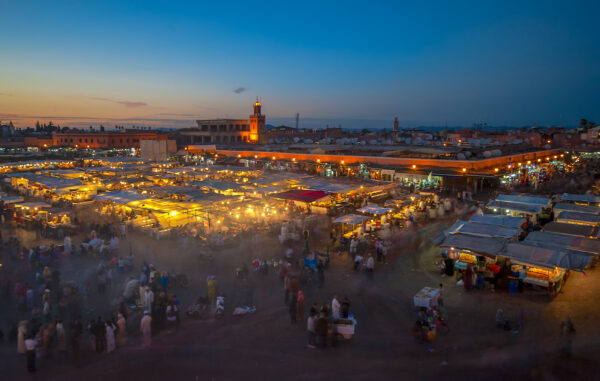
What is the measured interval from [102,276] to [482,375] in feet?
25.9

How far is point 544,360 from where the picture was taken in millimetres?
5859

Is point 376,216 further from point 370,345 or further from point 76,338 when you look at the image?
point 76,338

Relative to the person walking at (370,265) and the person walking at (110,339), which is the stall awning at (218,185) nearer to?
the person walking at (370,265)

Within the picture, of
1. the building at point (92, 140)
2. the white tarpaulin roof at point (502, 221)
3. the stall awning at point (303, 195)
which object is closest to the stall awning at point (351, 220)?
the stall awning at point (303, 195)

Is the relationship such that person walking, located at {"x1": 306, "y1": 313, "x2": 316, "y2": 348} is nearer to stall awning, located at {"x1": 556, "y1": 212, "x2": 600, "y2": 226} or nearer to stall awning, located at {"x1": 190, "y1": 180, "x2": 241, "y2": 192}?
stall awning, located at {"x1": 556, "y1": 212, "x2": 600, "y2": 226}

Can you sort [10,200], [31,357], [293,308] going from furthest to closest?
[10,200] < [293,308] < [31,357]

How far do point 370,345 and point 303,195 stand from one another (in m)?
9.73

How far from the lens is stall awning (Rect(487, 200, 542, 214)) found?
13734 millimetres

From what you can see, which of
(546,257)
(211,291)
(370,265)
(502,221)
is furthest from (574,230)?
(211,291)

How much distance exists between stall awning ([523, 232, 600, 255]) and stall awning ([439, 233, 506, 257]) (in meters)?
1.10

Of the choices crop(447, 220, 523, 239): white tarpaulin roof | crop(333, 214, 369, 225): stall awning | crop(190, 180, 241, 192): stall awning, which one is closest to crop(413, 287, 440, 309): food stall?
crop(447, 220, 523, 239): white tarpaulin roof

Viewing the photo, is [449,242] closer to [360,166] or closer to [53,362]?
[53,362]

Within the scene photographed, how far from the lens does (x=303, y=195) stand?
15758mm

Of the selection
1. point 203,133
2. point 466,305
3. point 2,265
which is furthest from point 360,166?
point 203,133
